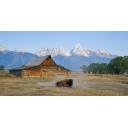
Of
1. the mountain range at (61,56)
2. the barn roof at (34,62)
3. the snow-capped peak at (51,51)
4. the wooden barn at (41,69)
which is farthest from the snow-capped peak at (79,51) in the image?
the barn roof at (34,62)

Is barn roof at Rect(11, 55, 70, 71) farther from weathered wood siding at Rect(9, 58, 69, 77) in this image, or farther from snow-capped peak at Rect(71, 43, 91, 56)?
snow-capped peak at Rect(71, 43, 91, 56)

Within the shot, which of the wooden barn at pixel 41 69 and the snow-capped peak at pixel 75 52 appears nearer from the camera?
the snow-capped peak at pixel 75 52

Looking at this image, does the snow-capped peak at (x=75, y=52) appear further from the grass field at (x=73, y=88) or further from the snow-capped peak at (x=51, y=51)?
the grass field at (x=73, y=88)

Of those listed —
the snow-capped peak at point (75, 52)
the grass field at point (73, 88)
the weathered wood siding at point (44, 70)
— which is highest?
the snow-capped peak at point (75, 52)

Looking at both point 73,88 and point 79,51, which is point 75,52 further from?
point 73,88

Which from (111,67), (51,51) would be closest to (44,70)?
(51,51)
